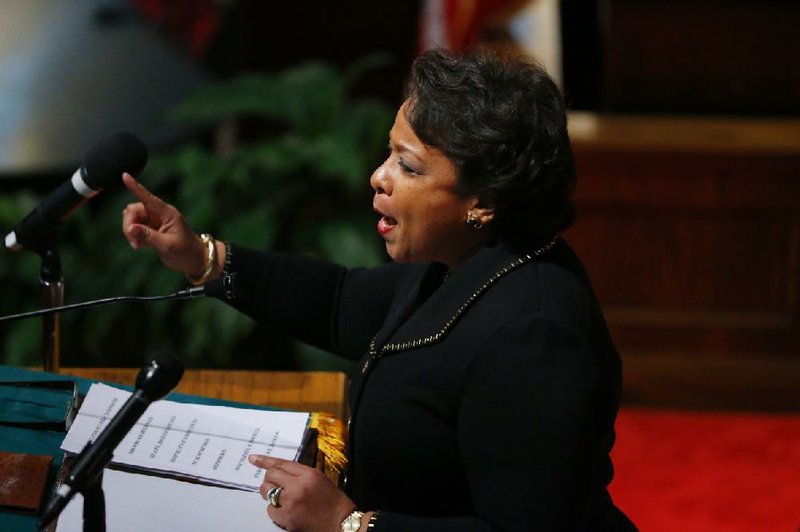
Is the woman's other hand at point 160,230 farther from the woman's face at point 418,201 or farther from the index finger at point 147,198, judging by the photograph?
the woman's face at point 418,201

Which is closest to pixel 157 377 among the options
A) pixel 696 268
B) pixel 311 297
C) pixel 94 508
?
pixel 94 508

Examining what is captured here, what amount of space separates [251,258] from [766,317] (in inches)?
110

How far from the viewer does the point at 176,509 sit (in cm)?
157

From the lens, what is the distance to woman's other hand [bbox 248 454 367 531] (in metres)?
1.50

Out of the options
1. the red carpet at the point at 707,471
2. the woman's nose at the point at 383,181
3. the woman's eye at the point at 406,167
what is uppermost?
the woman's eye at the point at 406,167

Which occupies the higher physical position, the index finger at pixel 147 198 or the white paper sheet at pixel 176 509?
the index finger at pixel 147 198

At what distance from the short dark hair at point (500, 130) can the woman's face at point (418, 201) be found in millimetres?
18

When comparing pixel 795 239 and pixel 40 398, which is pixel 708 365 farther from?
pixel 40 398

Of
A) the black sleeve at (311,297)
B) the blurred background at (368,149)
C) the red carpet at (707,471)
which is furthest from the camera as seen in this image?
the blurred background at (368,149)

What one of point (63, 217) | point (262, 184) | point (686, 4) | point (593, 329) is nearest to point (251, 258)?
point (63, 217)

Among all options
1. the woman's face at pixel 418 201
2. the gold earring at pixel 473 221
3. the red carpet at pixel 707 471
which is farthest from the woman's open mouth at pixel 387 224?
the red carpet at pixel 707 471

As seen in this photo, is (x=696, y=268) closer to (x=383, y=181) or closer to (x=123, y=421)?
(x=383, y=181)

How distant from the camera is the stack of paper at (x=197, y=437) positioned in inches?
62.1

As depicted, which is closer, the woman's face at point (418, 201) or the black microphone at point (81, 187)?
the woman's face at point (418, 201)
